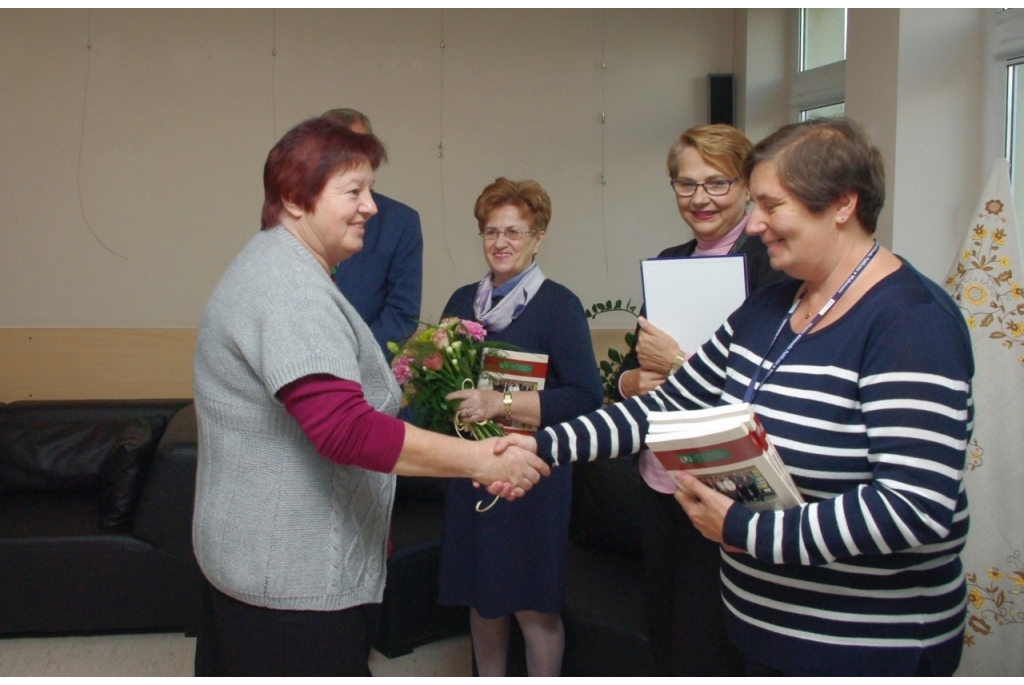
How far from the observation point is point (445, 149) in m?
4.90

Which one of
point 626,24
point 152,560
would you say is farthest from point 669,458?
point 626,24

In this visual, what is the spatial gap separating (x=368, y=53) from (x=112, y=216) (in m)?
1.58

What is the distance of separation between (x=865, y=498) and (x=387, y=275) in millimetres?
1952

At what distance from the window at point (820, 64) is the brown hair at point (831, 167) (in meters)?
2.96

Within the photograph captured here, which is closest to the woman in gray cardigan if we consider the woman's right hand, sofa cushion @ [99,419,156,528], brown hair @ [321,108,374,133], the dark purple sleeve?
the dark purple sleeve

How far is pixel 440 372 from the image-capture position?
2160 millimetres

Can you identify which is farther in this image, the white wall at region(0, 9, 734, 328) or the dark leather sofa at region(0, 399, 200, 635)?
the white wall at region(0, 9, 734, 328)

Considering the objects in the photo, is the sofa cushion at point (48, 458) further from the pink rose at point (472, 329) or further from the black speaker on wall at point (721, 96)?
the black speaker on wall at point (721, 96)

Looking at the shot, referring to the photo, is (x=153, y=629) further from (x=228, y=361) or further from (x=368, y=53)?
(x=368, y=53)

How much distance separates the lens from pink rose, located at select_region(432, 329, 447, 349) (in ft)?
7.09

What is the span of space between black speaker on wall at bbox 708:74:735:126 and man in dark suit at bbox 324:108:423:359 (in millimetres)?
2528

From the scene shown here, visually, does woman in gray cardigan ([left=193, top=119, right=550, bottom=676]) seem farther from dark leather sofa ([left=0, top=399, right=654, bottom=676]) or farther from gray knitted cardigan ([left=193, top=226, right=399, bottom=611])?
dark leather sofa ([left=0, top=399, right=654, bottom=676])

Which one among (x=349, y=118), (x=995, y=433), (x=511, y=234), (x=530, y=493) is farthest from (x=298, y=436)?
(x=995, y=433)

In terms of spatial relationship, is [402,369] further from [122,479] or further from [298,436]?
[122,479]
